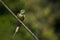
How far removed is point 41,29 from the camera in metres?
2.77

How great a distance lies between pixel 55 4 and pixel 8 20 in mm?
651

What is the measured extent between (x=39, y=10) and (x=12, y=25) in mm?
490

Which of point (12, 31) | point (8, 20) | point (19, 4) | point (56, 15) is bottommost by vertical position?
point (12, 31)

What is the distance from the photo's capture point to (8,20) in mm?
2502

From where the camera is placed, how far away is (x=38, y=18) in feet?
9.17

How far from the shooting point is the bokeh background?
2486 millimetres

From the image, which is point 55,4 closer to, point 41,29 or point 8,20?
point 41,29

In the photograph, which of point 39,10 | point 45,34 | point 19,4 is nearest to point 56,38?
point 45,34

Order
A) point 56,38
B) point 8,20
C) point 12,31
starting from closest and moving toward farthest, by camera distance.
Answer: point 12,31 → point 8,20 → point 56,38

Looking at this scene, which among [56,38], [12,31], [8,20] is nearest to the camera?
[12,31]

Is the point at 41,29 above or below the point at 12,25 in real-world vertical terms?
above

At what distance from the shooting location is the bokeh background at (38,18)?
249 cm

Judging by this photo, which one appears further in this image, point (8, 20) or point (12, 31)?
point (8, 20)

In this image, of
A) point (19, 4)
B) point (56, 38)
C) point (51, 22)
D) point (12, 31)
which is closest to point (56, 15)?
point (51, 22)
